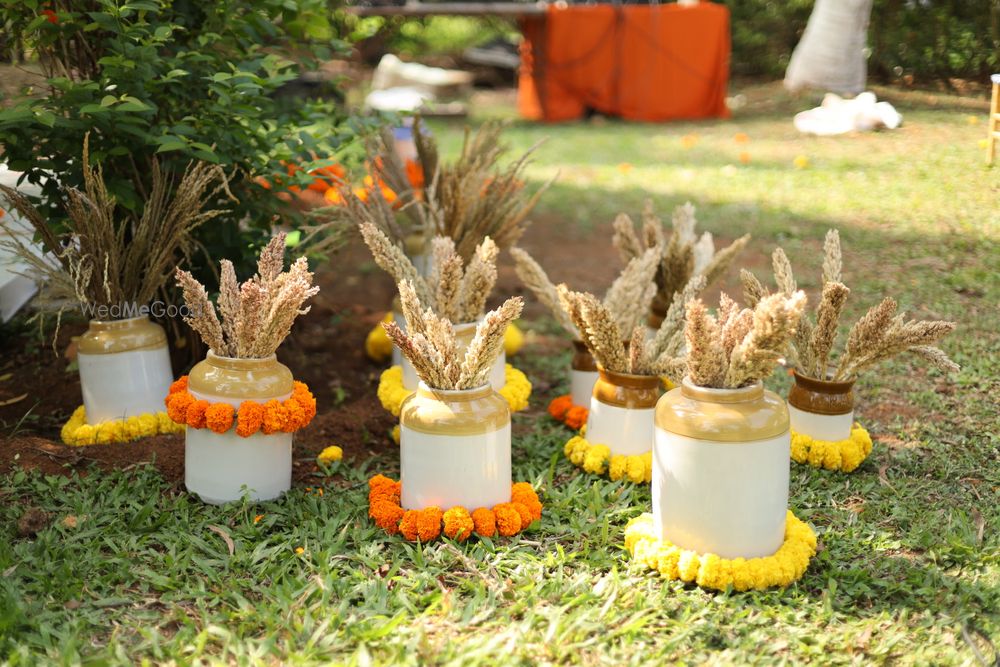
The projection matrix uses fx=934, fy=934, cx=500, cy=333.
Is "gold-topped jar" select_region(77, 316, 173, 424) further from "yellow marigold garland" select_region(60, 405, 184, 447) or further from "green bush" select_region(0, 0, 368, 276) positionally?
"green bush" select_region(0, 0, 368, 276)

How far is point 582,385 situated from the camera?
3.50 meters

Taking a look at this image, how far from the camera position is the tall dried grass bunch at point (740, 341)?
7.52ft

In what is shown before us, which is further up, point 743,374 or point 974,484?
point 743,374

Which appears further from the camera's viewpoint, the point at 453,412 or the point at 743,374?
the point at 453,412

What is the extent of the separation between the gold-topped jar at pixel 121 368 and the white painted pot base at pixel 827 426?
7.23 ft

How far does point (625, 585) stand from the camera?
7.96 feet

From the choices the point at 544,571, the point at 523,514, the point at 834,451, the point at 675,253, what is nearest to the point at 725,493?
the point at 544,571

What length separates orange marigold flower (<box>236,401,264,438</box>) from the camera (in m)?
2.74

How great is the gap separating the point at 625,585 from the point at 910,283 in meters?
2.49

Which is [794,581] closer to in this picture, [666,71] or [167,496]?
[167,496]

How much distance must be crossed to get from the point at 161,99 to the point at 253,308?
1.18m

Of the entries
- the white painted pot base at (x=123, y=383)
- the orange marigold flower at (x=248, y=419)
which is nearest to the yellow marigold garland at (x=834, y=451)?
the orange marigold flower at (x=248, y=419)

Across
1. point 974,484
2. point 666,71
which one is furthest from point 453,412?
point 666,71

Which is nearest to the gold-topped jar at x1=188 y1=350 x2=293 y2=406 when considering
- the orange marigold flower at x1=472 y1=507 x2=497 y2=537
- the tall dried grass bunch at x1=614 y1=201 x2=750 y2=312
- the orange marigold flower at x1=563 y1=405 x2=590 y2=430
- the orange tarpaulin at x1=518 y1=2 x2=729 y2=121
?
the orange marigold flower at x1=472 y1=507 x2=497 y2=537
